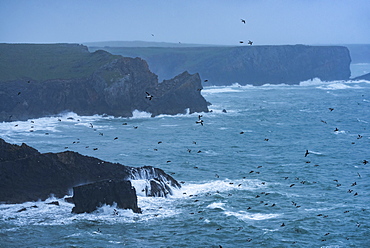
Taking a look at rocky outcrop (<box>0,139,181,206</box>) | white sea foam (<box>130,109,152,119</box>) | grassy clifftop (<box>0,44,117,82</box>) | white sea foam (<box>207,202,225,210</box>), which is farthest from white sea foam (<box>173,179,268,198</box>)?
grassy clifftop (<box>0,44,117,82</box>)

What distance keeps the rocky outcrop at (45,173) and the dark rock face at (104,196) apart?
4546mm

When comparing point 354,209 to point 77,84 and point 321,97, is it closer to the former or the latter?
point 77,84

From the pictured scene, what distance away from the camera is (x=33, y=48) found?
176875 millimetres

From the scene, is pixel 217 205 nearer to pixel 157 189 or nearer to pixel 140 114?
pixel 157 189

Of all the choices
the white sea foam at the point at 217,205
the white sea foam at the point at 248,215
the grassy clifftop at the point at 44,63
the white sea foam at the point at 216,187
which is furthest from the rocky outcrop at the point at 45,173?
the grassy clifftop at the point at 44,63

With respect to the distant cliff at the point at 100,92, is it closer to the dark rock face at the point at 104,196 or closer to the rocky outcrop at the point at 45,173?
the rocky outcrop at the point at 45,173

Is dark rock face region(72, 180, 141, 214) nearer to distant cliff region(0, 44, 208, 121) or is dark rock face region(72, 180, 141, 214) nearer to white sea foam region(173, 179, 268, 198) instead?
white sea foam region(173, 179, 268, 198)

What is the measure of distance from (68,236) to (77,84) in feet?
290

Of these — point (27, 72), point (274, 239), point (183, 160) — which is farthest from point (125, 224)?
point (27, 72)

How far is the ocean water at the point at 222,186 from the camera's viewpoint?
143 ft

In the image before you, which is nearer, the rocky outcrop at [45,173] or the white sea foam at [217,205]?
the rocky outcrop at [45,173]

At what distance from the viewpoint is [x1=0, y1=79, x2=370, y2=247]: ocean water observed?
143 ft

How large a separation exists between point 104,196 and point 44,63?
360 feet

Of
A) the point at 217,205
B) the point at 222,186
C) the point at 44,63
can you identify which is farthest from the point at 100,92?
the point at 217,205
